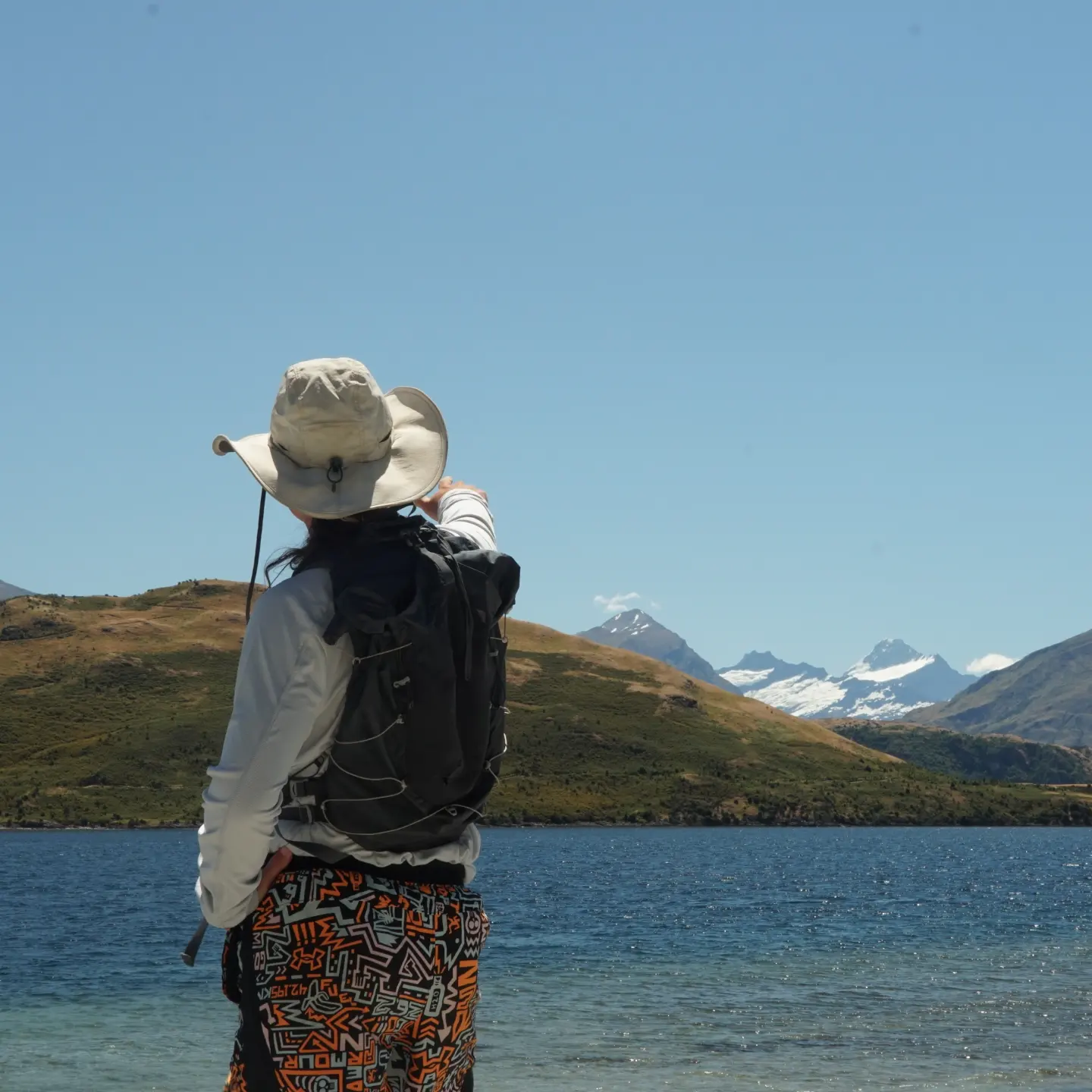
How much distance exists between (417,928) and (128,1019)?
24337 mm

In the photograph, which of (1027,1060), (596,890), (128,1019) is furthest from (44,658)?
(1027,1060)

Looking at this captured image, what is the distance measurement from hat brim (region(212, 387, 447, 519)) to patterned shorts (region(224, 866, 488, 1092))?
0.86m

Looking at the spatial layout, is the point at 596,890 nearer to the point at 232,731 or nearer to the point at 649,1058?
the point at 649,1058

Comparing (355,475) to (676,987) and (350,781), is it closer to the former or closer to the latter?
(350,781)

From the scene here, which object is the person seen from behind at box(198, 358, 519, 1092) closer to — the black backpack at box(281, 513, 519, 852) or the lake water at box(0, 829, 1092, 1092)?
the black backpack at box(281, 513, 519, 852)

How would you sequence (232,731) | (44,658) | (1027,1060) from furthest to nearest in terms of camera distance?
(44,658)
(1027,1060)
(232,731)

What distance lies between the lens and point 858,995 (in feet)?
91.4

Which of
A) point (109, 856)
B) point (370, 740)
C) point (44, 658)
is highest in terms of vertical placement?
point (44, 658)

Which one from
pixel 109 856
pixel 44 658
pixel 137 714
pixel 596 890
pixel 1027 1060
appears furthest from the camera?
pixel 44 658

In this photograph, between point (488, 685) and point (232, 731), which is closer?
point (232, 731)

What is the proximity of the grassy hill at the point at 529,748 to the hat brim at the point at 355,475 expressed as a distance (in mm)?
136384

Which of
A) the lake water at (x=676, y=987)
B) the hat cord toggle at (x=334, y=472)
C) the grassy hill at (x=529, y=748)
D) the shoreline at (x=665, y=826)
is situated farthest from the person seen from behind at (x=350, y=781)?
the grassy hill at (x=529, y=748)

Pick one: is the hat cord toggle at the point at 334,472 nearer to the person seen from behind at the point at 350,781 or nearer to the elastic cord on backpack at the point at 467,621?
the person seen from behind at the point at 350,781

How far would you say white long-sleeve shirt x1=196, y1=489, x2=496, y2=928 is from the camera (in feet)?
9.85
